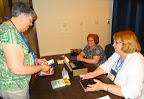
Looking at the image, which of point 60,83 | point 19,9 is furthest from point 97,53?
point 19,9

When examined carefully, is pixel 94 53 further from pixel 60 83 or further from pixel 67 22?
pixel 67 22

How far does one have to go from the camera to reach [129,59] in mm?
1253

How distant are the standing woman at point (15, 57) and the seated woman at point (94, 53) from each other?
1.14 metres

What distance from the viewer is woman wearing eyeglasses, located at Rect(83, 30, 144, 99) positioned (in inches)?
41.9

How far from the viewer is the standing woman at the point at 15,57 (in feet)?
2.85

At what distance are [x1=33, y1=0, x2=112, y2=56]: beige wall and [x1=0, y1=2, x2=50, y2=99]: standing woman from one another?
201 centimetres

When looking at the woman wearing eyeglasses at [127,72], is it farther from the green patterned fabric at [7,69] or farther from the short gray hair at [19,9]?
the short gray hair at [19,9]

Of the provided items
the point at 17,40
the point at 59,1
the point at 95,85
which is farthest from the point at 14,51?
the point at 59,1

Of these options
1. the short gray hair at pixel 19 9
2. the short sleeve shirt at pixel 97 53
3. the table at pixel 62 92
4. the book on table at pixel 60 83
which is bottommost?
the table at pixel 62 92

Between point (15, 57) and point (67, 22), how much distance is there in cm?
241

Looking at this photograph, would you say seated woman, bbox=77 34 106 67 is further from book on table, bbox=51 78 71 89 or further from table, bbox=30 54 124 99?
book on table, bbox=51 78 71 89

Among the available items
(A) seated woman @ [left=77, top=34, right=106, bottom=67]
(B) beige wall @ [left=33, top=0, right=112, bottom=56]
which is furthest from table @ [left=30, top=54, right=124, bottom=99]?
(B) beige wall @ [left=33, top=0, right=112, bottom=56]

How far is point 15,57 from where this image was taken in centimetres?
87

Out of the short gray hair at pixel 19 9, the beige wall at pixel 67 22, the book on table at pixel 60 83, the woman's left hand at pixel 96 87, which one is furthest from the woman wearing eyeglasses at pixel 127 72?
the beige wall at pixel 67 22
